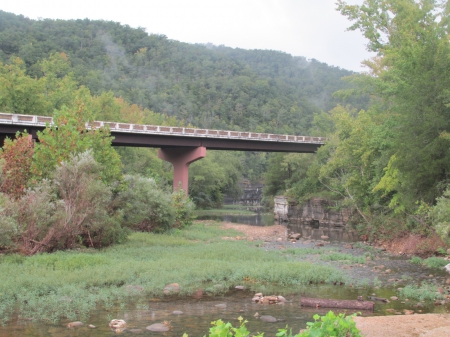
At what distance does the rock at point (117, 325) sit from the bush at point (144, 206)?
57.5 ft

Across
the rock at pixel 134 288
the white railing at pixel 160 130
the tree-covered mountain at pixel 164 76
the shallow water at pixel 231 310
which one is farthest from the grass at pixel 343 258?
the tree-covered mountain at pixel 164 76

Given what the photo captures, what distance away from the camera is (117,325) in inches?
532

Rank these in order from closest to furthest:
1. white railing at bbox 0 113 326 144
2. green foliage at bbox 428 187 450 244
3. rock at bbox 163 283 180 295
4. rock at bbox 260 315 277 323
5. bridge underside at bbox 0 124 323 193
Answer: rock at bbox 260 315 277 323 → rock at bbox 163 283 180 295 → green foliage at bbox 428 187 450 244 → white railing at bbox 0 113 326 144 → bridge underside at bbox 0 124 323 193

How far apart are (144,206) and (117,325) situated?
21.4 m

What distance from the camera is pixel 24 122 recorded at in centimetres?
4603

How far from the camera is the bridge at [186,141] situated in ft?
184

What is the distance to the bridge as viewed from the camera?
56.2 metres

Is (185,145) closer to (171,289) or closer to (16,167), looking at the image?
(16,167)

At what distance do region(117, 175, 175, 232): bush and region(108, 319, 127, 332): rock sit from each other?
17536 mm

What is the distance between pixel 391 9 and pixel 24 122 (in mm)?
36363

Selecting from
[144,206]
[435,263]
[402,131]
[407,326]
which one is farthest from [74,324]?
[402,131]

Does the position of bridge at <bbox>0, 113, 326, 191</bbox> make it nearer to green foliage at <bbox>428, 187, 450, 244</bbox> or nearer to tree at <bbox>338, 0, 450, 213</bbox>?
tree at <bbox>338, 0, 450, 213</bbox>

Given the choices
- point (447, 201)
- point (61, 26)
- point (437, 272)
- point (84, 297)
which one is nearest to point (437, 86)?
point (447, 201)

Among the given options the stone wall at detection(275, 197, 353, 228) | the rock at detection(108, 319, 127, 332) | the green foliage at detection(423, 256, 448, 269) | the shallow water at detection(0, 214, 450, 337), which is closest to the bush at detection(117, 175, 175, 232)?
the shallow water at detection(0, 214, 450, 337)
